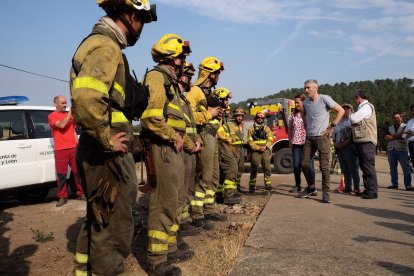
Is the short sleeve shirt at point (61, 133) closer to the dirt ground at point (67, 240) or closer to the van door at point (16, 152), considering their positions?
the van door at point (16, 152)

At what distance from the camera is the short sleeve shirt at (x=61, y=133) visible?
6309mm

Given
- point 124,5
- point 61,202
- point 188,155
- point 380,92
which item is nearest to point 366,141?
point 188,155

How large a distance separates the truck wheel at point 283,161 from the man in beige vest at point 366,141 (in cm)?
570

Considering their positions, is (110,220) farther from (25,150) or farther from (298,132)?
(298,132)

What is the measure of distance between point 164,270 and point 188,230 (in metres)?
1.50

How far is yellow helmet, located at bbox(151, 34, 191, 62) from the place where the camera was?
138 inches

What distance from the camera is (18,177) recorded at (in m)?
6.14

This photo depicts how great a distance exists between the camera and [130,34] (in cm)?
243

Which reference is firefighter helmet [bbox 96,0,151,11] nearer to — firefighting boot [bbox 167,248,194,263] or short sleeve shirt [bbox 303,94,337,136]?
firefighting boot [bbox 167,248,194,263]

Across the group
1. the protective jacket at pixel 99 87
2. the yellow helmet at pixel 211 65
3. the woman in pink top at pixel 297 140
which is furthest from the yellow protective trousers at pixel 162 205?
the woman in pink top at pixel 297 140

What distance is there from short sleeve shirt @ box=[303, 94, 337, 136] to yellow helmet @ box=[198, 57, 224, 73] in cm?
186

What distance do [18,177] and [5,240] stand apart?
6.24 ft

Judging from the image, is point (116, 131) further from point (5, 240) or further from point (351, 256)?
point (5, 240)

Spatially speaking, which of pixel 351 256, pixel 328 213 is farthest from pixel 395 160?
pixel 351 256
